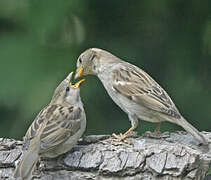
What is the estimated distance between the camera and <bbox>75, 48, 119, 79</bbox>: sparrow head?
6.15 m

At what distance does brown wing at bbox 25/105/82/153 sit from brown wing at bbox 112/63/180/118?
549mm

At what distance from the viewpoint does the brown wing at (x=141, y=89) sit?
18.6ft

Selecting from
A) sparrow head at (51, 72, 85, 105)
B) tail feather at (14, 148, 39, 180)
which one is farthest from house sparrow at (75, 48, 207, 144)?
tail feather at (14, 148, 39, 180)

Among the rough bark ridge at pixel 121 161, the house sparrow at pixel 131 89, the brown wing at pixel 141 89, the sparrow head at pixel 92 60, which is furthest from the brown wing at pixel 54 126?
the sparrow head at pixel 92 60

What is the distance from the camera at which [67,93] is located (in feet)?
18.9

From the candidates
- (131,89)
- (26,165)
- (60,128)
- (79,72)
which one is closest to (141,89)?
(131,89)

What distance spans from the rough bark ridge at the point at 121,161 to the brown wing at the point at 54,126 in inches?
6.6

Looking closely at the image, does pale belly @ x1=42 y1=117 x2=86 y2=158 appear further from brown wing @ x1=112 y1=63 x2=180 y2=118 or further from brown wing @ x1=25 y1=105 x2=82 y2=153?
brown wing @ x1=112 y1=63 x2=180 y2=118

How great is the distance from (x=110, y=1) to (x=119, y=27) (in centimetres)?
26

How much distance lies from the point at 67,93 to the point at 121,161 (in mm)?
1000

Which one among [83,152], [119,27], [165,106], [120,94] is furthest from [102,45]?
[83,152]

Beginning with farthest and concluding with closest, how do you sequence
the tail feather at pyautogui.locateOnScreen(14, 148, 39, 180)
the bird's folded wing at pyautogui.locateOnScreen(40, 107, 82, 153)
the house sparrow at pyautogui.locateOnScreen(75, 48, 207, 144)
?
1. the house sparrow at pyautogui.locateOnScreen(75, 48, 207, 144)
2. the bird's folded wing at pyautogui.locateOnScreen(40, 107, 82, 153)
3. the tail feather at pyautogui.locateOnScreen(14, 148, 39, 180)

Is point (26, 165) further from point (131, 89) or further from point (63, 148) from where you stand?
point (131, 89)

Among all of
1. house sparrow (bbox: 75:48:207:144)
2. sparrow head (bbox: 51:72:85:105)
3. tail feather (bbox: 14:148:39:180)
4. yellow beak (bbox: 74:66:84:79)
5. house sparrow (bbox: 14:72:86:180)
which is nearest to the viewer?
tail feather (bbox: 14:148:39:180)
